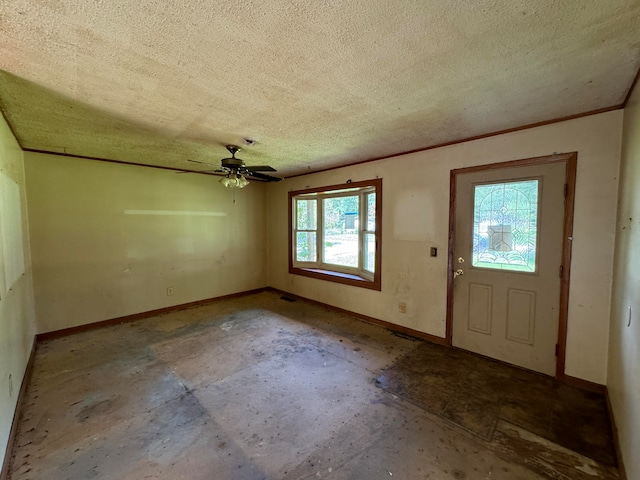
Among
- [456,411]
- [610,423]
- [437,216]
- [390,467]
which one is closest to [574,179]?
[437,216]

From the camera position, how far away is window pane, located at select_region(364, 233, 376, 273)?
4.05 metres

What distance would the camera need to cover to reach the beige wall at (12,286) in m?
1.80

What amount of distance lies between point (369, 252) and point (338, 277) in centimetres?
69

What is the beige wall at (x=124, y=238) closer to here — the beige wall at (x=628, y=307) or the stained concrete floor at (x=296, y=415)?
the stained concrete floor at (x=296, y=415)

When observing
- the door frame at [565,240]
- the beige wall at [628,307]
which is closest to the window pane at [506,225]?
the door frame at [565,240]

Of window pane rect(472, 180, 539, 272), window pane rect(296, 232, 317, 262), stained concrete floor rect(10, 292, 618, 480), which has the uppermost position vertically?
window pane rect(472, 180, 539, 272)

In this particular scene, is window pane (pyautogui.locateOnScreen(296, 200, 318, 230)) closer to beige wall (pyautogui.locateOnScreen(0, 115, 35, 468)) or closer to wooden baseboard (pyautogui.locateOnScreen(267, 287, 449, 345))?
wooden baseboard (pyautogui.locateOnScreen(267, 287, 449, 345))

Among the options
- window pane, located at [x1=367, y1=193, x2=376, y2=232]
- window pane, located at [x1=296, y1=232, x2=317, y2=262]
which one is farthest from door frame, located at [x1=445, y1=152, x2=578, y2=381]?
window pane, located at [x1=296, y1=232, x2=317, y2=262]

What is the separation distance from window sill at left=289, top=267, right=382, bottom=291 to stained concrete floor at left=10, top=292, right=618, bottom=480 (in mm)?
912

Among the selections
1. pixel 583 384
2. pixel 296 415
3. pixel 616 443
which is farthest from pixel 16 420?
pixel 583 384

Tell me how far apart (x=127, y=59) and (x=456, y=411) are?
3.21 meters

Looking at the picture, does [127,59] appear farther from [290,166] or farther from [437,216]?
[437,216]

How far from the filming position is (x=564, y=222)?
241 cm

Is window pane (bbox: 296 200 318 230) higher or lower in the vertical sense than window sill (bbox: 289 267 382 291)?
higher
